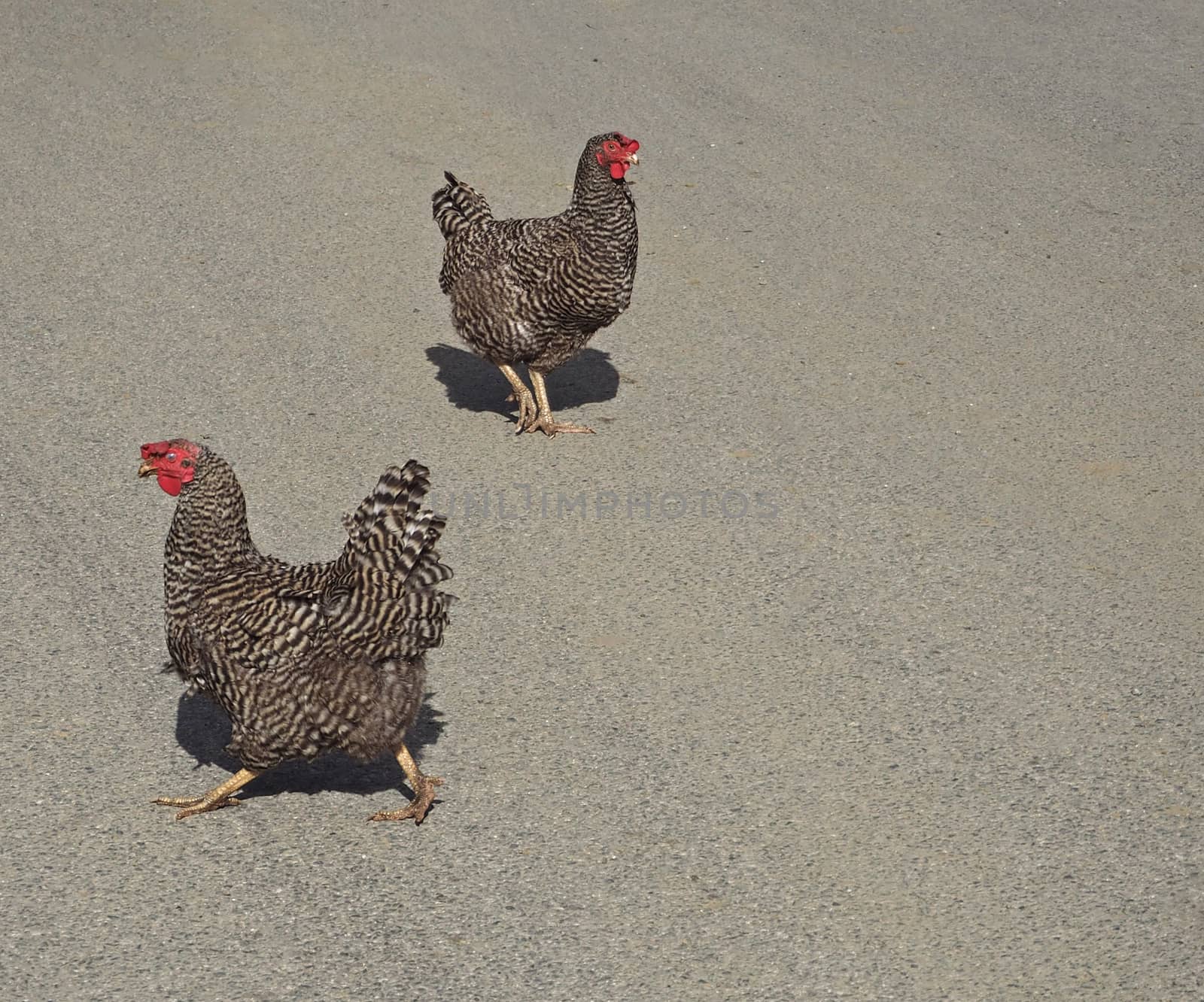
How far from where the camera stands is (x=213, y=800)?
17.3 ft

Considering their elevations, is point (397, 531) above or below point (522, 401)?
above

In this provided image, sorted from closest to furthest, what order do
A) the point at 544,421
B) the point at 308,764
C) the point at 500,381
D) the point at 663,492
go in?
1. the point at 308,764
2. the point at 663,492
3. the point at 544,421
4. the point at 500,381

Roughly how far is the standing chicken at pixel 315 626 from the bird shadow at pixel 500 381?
10.9 feet

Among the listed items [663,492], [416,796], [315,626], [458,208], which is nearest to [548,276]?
[458,208]

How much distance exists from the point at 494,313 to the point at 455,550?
5.02 feet

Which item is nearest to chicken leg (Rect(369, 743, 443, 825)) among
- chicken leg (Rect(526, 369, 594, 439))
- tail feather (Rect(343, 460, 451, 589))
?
tail feather (Rect(343, 460, 451, 589))

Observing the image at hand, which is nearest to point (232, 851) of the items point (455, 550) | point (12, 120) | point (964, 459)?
point (455, 550)

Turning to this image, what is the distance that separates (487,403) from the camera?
28.0 feet

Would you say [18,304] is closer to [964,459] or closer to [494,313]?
[494,313]

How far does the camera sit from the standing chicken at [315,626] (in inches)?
198

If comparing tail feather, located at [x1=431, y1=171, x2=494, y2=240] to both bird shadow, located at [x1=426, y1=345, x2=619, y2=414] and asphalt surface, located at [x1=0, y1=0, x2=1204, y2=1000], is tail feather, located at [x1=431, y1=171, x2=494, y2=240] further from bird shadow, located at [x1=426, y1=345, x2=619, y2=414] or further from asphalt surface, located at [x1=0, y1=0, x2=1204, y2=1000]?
asphalt surface, located at [x1=0, y1=0, x2=1204, y2=1000]

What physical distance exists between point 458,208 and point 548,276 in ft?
2.85

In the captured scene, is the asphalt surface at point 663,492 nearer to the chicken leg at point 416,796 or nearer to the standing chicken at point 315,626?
the chicken leg at point 416,796

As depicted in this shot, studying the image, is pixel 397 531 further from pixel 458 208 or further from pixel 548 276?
pixel 458 208
